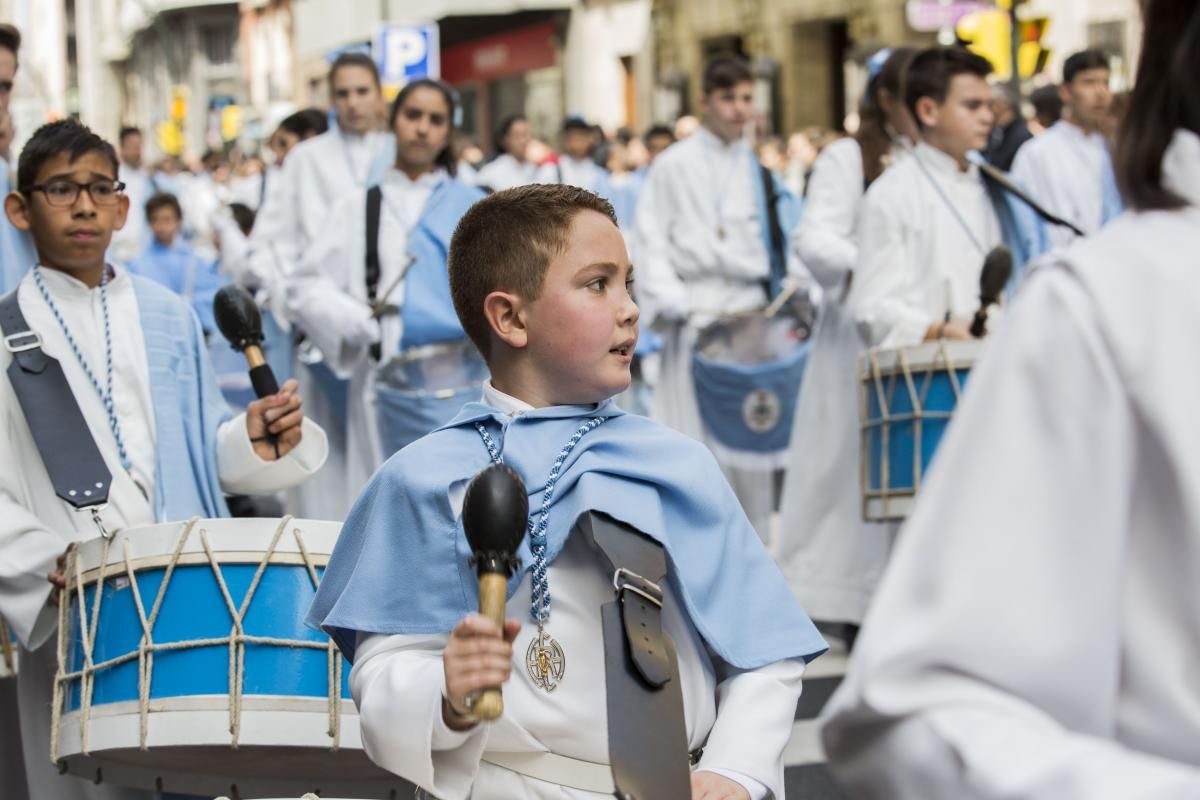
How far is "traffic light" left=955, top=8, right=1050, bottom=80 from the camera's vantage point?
17.6 metres

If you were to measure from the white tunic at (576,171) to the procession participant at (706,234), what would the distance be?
733 cm

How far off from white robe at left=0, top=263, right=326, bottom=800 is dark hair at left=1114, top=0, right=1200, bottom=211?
9.26 feet

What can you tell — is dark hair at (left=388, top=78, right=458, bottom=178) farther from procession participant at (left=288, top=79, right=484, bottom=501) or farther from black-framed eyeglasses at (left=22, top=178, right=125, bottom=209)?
black-framed eyeglasses at (left=22, top=178, right=125, bottom=209)

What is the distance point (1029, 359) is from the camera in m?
1.49

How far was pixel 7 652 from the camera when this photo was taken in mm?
4223

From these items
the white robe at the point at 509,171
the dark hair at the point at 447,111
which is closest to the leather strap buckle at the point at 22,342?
the dark hair at the point at 447,111

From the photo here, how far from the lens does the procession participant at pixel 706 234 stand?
9523 millimetres

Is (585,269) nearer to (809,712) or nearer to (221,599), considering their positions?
(221,599)

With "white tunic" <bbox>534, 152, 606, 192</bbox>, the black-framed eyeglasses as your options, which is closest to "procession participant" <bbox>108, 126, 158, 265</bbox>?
"white tunic" <bbox>534, 152, 606, 192</bbox>

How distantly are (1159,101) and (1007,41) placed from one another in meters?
16.8

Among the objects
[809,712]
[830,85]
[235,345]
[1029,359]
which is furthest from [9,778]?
[830,85]

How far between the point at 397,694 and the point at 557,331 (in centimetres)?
63

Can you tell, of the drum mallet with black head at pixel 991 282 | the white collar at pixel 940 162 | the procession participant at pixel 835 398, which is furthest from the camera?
the procession participant at pixel 835 398

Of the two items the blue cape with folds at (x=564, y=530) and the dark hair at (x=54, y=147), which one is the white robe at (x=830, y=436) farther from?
the blue cape with folds at (x=564, y=530)
